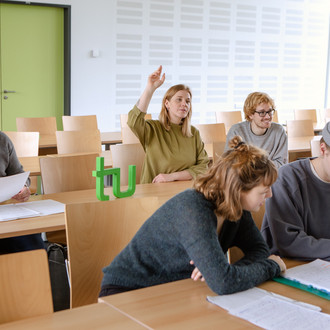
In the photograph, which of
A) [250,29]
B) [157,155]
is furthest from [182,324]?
[250,29]

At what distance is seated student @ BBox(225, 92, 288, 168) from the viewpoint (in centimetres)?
422

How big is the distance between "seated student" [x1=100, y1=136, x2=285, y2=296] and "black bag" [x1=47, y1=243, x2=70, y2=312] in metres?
1.55

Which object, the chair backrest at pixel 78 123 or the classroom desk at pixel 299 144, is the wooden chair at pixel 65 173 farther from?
the chair backrest at pixel 78 123

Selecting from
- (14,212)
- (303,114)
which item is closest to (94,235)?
(14,212)

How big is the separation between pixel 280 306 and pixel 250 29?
27.1 feet

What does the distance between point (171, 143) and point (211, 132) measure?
1.89 metres

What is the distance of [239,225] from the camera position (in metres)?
2.05

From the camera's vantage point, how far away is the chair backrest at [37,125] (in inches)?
225

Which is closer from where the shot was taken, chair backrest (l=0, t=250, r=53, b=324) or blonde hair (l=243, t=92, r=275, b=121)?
chair backrest (l=0, t=250, r=53, b=324)

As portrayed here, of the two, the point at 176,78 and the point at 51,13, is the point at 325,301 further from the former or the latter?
the point at 176,78

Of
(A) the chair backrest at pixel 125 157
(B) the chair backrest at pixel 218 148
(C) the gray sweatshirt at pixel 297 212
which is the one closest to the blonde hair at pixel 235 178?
(C) the gray sweatshirt at pixel 297 212

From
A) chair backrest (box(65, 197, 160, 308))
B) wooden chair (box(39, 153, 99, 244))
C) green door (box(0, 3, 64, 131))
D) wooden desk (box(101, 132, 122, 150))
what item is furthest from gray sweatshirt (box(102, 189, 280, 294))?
green door (box(0, 3, 64, 131))

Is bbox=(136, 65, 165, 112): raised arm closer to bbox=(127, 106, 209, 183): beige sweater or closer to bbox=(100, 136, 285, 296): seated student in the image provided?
bbox=(127, 106, 209, 183): beige sweater

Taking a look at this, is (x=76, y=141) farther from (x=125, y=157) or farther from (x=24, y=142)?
(x=125, y=157)
